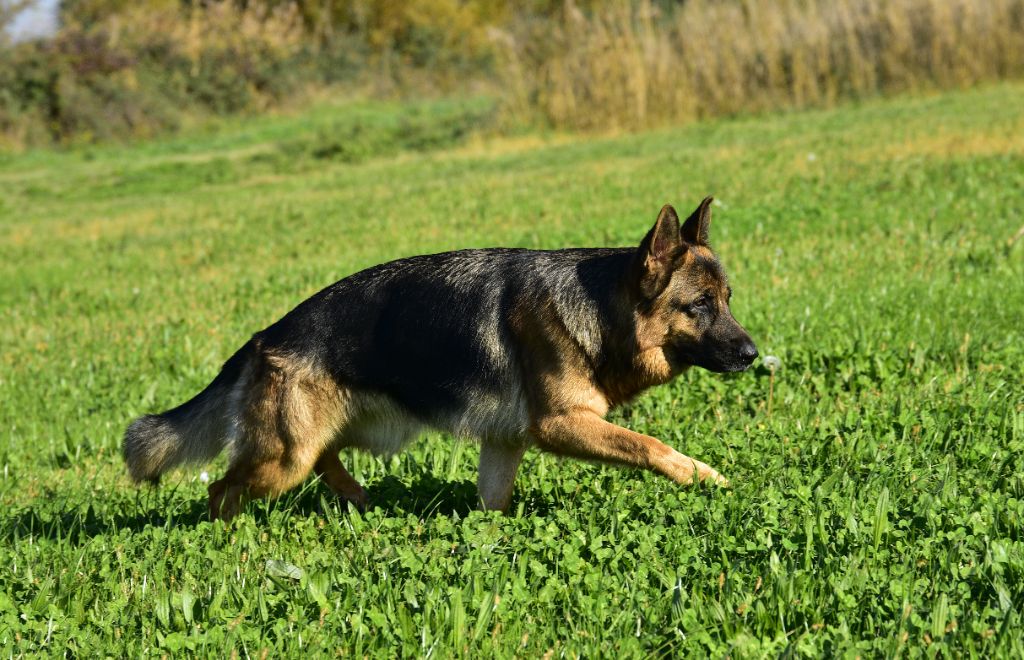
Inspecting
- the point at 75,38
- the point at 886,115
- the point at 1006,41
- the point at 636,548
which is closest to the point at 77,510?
the point at 636,548

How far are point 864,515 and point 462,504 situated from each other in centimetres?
189

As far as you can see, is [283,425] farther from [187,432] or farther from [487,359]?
[487,359]

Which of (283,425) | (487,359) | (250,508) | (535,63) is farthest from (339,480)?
(535,63)

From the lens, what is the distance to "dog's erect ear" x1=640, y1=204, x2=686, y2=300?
4.48 m

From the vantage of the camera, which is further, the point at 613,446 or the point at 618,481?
the point at 618,481

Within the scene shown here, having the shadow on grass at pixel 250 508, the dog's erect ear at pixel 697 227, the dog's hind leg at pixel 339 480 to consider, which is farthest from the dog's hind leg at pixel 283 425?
the dog's erect ear at pixel 697 227

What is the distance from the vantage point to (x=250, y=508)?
4.83 metres

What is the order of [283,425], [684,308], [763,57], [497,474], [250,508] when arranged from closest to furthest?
[684,308]
[283,425]
[250,508]
[497,474]
[763,57]

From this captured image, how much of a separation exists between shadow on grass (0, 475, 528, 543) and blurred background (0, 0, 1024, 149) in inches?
639

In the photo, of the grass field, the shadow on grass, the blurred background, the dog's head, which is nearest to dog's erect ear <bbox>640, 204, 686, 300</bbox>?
the dog's head

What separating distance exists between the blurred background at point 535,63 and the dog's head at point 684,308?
1662cm

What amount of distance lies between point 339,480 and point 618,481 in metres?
1.28

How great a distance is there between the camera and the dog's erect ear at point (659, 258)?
4477 mm

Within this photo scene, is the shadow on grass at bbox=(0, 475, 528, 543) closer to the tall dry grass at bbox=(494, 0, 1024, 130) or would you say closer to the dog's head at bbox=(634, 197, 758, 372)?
the dog's head at bbox=(634, 197, 758, 372)
